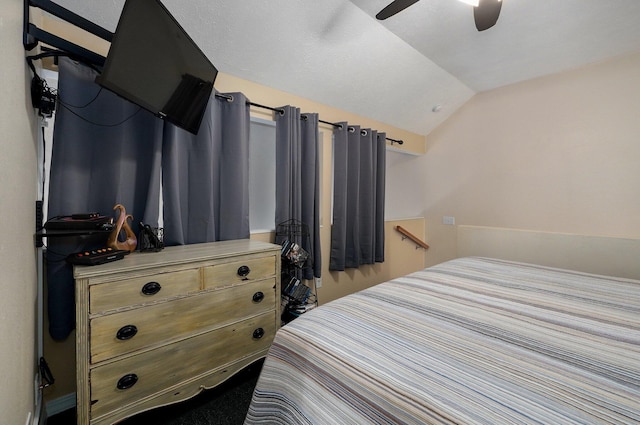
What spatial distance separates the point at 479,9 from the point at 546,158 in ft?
7.14

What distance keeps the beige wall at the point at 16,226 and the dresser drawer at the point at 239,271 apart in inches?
27.9

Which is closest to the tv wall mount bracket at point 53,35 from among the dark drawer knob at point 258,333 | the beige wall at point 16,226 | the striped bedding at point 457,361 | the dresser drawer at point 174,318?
the beige wall at point 16,226

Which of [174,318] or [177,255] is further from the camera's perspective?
[177,255]

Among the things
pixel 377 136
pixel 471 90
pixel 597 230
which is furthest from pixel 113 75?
pixel 597 230

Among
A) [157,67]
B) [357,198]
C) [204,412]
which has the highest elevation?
[157,67]

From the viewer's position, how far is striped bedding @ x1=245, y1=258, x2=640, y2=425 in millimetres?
623

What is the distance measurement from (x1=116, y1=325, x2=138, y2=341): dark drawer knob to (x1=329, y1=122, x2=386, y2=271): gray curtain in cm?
192

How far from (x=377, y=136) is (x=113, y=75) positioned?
A: 2.66 meters

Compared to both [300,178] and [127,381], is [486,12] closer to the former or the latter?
[300,178]

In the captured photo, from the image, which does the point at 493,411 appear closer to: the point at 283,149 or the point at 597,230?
the point at 283,149

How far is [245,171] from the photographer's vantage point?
7.02ft

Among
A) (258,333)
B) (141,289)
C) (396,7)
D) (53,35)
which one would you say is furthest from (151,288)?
(396,7)

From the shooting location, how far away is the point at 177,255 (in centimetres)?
152

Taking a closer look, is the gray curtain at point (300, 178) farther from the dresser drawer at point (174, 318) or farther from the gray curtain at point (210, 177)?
the dresser drawer at point (174, 318)
